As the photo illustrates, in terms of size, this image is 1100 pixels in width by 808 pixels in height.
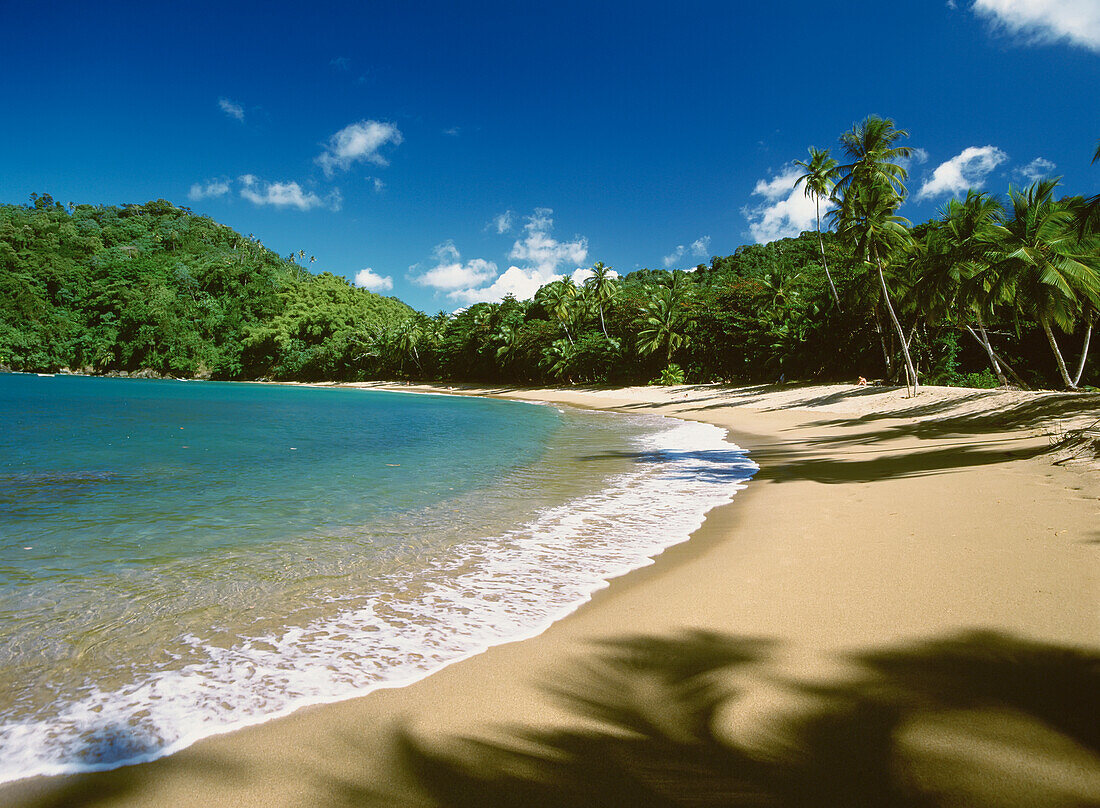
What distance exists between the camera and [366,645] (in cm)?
338

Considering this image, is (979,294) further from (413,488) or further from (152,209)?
(152,209)

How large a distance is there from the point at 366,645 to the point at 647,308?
37090 millimetres

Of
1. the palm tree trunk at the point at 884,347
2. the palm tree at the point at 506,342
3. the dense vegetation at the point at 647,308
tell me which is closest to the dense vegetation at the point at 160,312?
the dense vegetation at the point at 647,308

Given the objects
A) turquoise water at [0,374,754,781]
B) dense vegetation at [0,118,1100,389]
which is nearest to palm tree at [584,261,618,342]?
dense vegetation at [0,118,1100,389]

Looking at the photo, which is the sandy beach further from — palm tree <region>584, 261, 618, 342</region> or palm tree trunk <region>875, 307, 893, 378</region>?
palm tree <region>584, 261, 618, 342</region>

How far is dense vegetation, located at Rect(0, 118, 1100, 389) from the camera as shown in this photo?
60.2 feet

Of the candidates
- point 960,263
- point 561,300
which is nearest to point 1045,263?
point 960,263

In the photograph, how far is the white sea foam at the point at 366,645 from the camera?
253cm

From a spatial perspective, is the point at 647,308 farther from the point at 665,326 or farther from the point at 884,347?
the point at 884,347

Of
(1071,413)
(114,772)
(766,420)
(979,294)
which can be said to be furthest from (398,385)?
(114,772)

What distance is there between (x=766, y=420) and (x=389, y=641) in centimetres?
1816

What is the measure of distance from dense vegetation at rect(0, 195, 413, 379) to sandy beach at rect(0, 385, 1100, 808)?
2775 inches

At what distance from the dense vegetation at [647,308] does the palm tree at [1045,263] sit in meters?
0.06

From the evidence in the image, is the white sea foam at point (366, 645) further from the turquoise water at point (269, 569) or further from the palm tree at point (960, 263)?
the palm tree at point (960, 263)
